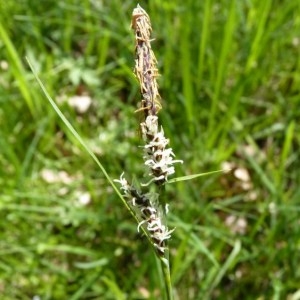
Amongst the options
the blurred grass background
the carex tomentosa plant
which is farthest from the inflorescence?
the blurred grass background

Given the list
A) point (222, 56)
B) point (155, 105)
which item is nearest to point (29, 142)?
point (222, 56)

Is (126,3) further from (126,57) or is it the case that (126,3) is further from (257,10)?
(257,10)

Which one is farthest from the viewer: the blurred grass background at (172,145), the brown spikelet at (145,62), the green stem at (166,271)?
the blurred grass background at (172,145)

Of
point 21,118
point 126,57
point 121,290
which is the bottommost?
point 121,290

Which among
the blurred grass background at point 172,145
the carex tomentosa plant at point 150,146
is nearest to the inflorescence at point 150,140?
the carex tomentosa plant at point 150,146

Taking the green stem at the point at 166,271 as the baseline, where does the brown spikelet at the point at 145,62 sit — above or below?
above

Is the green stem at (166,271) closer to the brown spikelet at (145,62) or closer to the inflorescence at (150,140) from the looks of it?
the inflorescence at (150,140)
